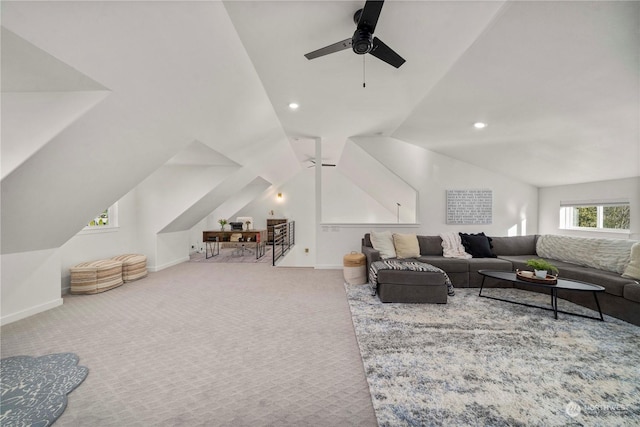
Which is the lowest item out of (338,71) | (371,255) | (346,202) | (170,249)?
(170,249)

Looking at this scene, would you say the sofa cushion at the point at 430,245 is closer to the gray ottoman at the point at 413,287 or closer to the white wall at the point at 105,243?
the gray ottoman at the point at 413,287

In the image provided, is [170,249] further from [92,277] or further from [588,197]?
[588,197]

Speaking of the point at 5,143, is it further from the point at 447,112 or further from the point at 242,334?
the point at 447,112

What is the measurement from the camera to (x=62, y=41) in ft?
5.48

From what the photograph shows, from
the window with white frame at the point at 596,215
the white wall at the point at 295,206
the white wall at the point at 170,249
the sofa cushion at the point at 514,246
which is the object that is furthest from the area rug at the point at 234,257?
the window with white frame at the point at 596,215

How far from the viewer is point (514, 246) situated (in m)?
4.77

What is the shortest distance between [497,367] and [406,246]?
8.78ft

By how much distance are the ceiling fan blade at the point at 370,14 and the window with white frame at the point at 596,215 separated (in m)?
4.98

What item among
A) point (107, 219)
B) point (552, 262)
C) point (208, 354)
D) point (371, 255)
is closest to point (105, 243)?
point (107, 219)

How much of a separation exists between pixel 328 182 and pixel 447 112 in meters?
5.77

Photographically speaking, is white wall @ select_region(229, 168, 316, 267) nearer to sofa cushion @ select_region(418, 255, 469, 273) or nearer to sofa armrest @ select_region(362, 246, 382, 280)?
sofa armrest @ select_region(362, 246, 382, 280)

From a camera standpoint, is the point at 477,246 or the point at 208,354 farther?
the point at 477,246

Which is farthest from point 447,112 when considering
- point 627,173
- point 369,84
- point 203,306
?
point 203,306

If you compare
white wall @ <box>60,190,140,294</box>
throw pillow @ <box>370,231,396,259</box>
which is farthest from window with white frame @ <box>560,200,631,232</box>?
white wall @ <box>60,190,140,294</box>
